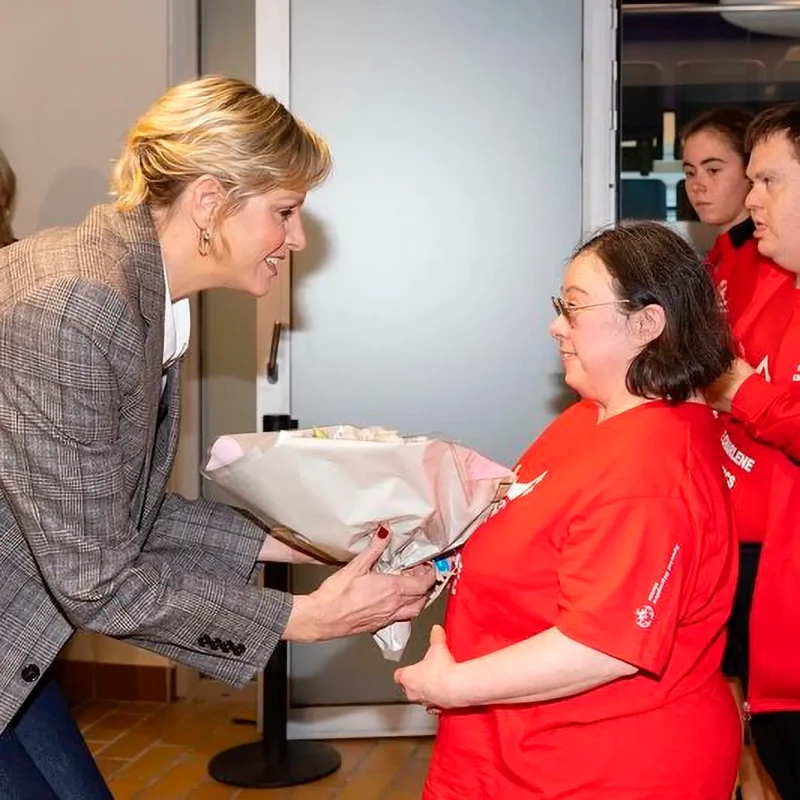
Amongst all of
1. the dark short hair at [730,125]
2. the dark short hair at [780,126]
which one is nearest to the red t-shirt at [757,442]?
the dark short hair at [780,126]

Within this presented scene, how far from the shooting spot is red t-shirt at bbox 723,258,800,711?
2.28m

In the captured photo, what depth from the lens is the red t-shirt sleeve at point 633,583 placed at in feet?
5.23

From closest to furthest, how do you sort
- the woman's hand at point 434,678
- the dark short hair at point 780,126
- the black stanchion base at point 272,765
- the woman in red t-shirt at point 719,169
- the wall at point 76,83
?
the woman's hand at point 434,678
the dark short hair at point 780,126
the woman in red t-shirt at point 719,169
the black stanchion base at point 272,765
the wall at point 76,83

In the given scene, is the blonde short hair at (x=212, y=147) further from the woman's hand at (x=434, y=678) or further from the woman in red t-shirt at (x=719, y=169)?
the woman in red t-shirt at (x=719, y=169)

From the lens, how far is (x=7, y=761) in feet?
5.73

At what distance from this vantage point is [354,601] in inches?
75.0

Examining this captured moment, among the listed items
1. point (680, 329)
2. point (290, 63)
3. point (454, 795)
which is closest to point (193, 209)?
point (680, 329)

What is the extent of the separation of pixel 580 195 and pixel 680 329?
205 cm

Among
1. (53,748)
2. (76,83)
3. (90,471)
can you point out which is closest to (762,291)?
(90,471)

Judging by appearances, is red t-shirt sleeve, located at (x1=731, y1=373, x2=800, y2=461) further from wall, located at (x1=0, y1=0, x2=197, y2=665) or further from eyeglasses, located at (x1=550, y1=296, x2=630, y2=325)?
wall, located at (x1=0, y1=0, x2=197, y2=665)

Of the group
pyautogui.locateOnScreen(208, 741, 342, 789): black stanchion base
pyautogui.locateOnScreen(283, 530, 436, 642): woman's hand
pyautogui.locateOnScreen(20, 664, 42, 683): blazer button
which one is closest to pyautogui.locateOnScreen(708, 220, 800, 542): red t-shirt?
pyautogui.locateOnScreen(283, 530, 436, 642): woman's hand

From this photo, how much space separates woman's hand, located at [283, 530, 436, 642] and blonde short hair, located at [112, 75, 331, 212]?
56 cm

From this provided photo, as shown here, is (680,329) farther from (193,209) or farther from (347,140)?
(347,140)

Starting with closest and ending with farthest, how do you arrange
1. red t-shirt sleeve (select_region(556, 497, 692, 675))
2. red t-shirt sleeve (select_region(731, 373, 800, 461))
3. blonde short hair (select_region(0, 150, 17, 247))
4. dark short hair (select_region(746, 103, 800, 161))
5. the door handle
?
red t-shirt sleeve (select_region(556, 497, 692, 675)), red t-shirt sleeve (select_region(731, 373, 800, 461)), dark short hair (select_region(746, 103, 800, 161)), blonde short hair (select_region(0, 150, 17, 247)), the door handle
